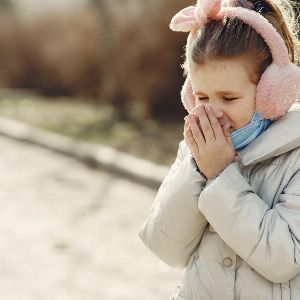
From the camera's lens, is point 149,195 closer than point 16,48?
Yes

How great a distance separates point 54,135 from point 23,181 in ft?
7.68

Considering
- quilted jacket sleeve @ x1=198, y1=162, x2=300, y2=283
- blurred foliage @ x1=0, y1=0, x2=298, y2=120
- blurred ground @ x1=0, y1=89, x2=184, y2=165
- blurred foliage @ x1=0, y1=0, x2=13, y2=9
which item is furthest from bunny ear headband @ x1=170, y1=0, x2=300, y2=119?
blurred foliage @ x1=0, y1=0, x2=13, y2=9

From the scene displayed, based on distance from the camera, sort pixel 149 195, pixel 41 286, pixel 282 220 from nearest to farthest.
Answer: pixel 282 220 < pixel 41 286 < pixel 149 195

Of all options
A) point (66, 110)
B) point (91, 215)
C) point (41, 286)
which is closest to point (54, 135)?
point (66, 110)

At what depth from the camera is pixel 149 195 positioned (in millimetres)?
6336

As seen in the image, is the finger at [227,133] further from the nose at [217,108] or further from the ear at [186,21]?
the ear at [186,21]

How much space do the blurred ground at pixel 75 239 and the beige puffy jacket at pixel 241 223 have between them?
191 centimetres

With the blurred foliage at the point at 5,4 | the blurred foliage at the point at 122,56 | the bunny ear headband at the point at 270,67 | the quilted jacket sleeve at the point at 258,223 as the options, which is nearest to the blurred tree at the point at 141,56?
the blurred foliage at the point at 122,56

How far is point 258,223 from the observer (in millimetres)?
1911

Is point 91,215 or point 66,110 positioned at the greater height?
point 91,215

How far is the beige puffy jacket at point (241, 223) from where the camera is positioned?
1.92m

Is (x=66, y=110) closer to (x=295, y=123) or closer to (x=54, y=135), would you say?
(x=54, y=135)

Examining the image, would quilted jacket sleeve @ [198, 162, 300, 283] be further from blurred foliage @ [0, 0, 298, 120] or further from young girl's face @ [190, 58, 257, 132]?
blurred foliage @ [0, 0, 298, 120]

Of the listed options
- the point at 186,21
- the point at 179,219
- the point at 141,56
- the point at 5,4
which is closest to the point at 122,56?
the point at 141,56
